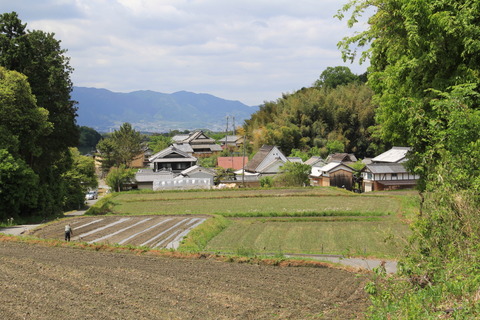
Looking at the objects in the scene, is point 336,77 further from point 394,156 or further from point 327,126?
point 394,156

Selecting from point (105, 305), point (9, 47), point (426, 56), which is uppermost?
point (9, 47)

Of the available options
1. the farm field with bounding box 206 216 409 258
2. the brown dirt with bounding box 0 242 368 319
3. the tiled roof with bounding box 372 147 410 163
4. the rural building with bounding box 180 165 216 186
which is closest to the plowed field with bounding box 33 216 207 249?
the farm field with bounding box 206 216 409 258

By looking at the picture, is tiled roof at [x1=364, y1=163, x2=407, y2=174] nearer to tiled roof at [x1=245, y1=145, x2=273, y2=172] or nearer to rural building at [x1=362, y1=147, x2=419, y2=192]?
rural building at [x1=362, y1=147, x2=419, y2=192]

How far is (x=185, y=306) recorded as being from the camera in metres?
9.07

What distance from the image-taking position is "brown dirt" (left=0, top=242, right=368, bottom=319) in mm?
8672

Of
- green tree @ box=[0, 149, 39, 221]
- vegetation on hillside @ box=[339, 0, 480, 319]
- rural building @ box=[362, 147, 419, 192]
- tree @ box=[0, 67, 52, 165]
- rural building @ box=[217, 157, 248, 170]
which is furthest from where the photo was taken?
rural building @ box=[217, 157, 248, 170]

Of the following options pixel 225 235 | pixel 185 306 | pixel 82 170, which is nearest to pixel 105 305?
pixel 185 306

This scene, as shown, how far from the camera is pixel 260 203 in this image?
33031mm

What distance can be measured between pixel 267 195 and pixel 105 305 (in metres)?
28.1

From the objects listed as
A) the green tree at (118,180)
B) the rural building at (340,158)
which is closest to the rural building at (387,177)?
the rural building at (340,158)

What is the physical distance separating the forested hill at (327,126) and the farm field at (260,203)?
20.8m

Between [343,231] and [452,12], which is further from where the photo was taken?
[343,231]

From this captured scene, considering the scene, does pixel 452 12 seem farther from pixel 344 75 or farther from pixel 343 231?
pixel 344 75

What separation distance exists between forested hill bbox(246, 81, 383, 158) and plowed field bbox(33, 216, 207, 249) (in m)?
34.9
